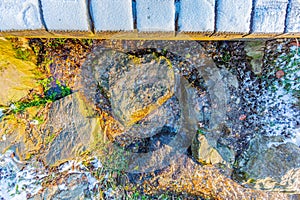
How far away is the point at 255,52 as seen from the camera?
80.4 inches

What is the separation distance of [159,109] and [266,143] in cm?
106

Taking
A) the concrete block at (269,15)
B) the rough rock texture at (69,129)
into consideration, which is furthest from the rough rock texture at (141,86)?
the concrete block at (269,15)

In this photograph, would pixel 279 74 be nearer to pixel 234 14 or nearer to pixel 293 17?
pixel 293 17

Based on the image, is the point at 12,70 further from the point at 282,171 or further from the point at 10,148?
the point at 282,171

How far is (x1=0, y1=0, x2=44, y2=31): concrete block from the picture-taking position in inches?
62.2

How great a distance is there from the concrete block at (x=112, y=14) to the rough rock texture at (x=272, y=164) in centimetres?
162

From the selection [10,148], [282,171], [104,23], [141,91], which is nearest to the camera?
[104,23]

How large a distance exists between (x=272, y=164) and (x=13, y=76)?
2476 millimetres

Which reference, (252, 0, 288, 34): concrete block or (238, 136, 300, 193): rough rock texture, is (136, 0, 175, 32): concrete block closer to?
(252, 0, 288, 34): concrete block

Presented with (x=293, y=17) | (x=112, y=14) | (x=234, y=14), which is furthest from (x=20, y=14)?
(x=293, y=17)

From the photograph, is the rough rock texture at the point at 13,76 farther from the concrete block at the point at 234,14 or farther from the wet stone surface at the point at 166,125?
the concrete block at the point at 234,14

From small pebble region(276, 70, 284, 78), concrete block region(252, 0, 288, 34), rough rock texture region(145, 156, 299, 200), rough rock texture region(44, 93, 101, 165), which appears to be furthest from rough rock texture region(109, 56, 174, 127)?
small pebble region(276, 70, 284, 78)

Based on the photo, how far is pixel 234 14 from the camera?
5.29 feet

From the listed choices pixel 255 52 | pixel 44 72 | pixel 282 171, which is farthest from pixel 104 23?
pixel 282 171
